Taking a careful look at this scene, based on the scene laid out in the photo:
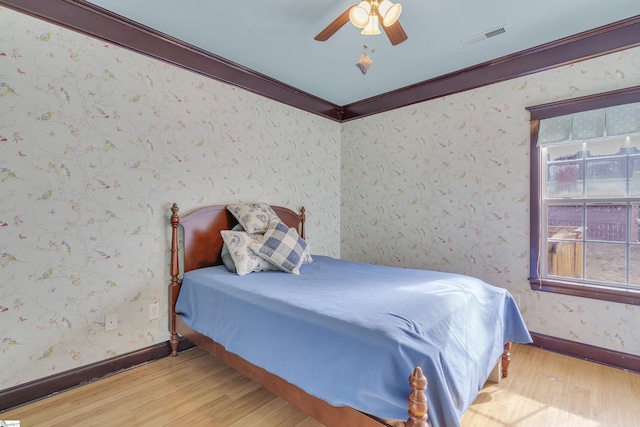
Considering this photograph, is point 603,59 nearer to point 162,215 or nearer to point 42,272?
point 162,215

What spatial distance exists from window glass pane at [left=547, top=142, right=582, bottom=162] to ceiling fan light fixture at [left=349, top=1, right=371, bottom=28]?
6.56 feet

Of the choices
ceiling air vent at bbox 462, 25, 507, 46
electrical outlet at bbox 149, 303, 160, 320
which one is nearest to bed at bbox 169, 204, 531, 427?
electrical outlet at bbox 149, 303, 160, 320

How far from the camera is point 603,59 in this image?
2.29 meters

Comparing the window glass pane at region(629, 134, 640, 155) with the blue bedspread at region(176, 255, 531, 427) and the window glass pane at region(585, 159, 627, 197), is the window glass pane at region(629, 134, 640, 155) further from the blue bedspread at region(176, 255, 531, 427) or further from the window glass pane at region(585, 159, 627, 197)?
the blue bedspread at region(176, 255, 531, 427)

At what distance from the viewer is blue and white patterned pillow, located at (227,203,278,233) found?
2678 millimetres

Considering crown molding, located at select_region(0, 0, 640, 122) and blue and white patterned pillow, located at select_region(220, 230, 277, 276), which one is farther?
blue and white patterned pillow, located at select_region(220, 230, 277, 276)

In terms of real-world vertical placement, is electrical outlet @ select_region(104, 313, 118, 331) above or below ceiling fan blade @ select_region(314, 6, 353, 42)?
below

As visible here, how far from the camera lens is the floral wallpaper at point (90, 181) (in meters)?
1.79

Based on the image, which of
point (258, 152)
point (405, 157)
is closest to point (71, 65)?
point (258, 152)

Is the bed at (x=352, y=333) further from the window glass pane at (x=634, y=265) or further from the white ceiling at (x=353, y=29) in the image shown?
the white ceiling at (x=353, y=29)

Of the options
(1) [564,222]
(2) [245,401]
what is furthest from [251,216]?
(1) [564,222]

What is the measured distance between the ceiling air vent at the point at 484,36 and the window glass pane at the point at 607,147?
1.16 m

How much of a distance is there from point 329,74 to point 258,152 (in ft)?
3.52

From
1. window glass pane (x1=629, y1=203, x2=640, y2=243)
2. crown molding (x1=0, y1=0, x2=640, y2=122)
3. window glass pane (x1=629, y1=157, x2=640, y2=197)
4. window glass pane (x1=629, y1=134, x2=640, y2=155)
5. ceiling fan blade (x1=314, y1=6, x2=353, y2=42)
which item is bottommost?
window glass pane (x1=629, y1=203, x2=640, y2=243)
